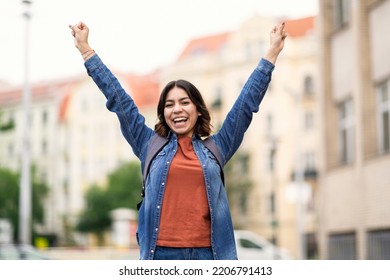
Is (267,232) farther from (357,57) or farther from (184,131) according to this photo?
(184,131)

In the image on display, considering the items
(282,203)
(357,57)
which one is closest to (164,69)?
(282,203)

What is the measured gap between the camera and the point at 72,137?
81.6m

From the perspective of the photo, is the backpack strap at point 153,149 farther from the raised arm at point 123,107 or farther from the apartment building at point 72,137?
the apartment building at point 72,137

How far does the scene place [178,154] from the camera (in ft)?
11.7

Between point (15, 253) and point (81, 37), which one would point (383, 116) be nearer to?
→ point (15, 253)

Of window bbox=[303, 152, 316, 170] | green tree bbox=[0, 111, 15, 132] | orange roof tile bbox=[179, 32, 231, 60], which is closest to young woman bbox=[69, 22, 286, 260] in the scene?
green tree bbox=[0, 111, 15, 132]

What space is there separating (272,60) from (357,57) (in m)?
16.3

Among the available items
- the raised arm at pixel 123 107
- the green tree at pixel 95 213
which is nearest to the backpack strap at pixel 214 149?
the raised arm at pixel 123 107

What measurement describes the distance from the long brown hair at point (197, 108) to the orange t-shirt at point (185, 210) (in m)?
0.26

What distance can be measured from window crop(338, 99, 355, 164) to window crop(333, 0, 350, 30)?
5.66 ft

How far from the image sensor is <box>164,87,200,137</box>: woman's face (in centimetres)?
364

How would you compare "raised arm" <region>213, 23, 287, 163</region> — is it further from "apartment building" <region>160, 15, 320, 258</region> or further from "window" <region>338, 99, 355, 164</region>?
"apartment building" <region>160, 15, 320, 258</region>

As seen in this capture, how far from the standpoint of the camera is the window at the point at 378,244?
18406mm
